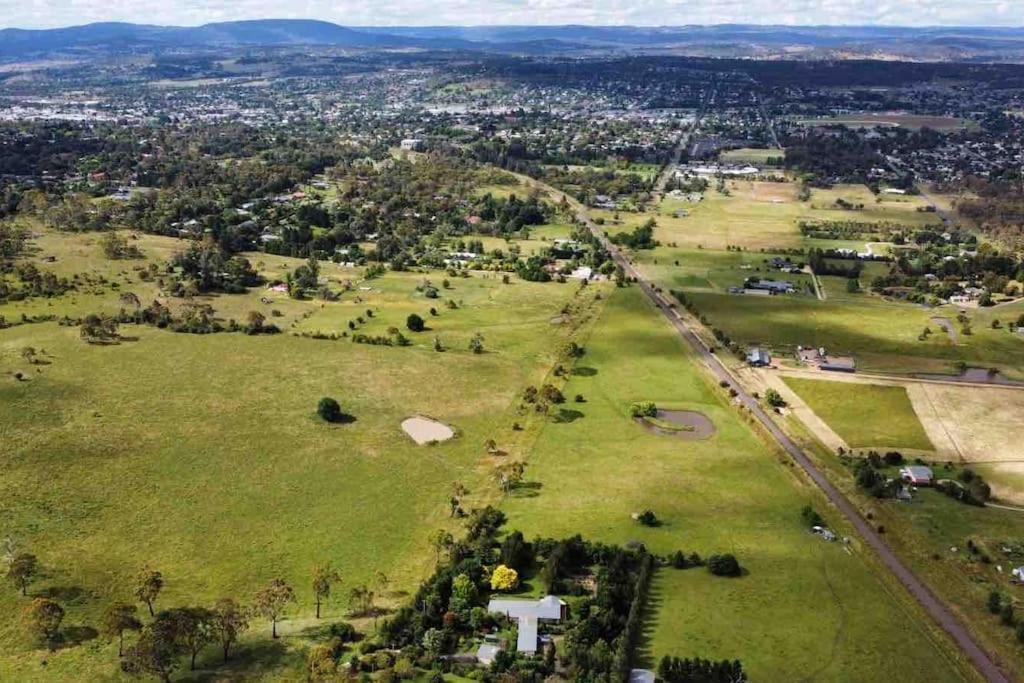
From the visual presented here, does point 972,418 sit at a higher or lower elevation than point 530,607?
higher

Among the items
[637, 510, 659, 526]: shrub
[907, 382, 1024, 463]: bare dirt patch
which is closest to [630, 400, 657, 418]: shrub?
[637, 510, 659, 526]: shrub

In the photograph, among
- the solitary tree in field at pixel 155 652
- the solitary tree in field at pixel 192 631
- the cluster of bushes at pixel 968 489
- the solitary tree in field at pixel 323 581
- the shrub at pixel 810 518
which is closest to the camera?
the solitary tree in field at pixel 155 652

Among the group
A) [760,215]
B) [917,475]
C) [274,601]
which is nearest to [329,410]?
[274,601]

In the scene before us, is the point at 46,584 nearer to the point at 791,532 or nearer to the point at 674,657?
the point at 674,657

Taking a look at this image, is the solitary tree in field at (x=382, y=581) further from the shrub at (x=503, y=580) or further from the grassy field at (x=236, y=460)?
the shrub at (x=503, y=580)

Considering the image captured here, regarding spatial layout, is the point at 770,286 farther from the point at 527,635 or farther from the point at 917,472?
the point at 527,635

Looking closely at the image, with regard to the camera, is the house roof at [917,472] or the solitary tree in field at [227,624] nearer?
the solitary tree in field at [227,624]

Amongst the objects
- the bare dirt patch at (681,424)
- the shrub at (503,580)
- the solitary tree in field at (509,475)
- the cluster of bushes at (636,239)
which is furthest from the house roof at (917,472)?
the cluster of bushes at (636,239)

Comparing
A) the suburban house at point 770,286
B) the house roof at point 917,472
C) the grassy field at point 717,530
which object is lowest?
the grassy field at point 717,530
